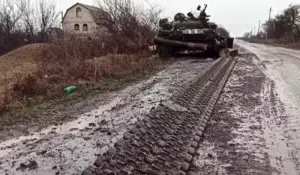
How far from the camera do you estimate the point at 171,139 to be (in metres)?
4.30

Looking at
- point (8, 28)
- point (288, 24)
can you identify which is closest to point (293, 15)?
point (288, 24)

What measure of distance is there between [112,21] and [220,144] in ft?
52.3

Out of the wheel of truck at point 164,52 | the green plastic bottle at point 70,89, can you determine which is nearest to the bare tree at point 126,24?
the wheel of truck at point 164,52

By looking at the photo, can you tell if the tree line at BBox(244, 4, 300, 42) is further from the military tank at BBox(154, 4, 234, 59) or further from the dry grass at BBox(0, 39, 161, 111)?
the dry grass at BBox(0, 39, 161, 111)

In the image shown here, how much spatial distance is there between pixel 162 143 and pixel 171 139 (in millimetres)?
223

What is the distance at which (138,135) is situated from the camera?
425 cm

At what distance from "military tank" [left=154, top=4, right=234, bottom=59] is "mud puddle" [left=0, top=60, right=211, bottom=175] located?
30.8 ft

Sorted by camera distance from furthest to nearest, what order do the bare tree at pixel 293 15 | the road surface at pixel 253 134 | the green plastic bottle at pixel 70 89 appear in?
the bare tree at pixel 293 15, the green plastic bottle at pixel 70 89, the road surface at pixel 253 134

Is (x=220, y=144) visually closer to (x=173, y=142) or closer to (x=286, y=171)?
(x=173, y=142)

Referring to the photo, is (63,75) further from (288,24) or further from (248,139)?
(288,24)

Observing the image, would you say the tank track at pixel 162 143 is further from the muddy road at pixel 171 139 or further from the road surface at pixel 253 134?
the road surface at pixel 253 134

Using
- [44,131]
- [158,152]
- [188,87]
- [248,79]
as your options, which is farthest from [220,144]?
[248,79]

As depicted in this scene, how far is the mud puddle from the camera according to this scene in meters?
3.57

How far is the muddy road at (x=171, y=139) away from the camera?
357 cm
